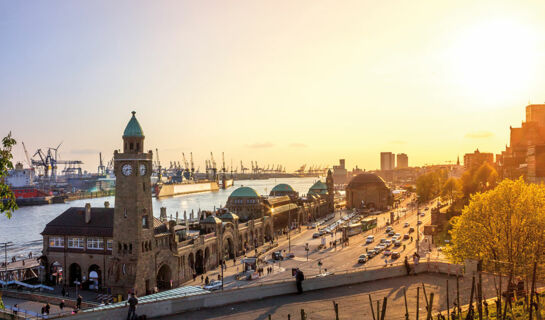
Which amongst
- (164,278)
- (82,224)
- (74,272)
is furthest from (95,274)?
(164,278)

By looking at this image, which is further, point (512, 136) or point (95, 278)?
point (512, 136)

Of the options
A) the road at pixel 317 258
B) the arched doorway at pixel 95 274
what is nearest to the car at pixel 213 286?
the road at pixel 317 258

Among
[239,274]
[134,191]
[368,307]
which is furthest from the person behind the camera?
[239,274]

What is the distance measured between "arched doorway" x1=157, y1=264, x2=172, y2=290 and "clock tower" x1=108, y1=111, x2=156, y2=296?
2824 millimetres

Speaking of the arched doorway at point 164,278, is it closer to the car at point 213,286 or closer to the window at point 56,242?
the car at point 213,286

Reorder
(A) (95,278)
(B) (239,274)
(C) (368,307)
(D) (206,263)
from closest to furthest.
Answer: (C) (368,307), (A) (95,278), (B) (239,274), (D) (206,263)

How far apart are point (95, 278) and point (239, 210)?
42.4 m

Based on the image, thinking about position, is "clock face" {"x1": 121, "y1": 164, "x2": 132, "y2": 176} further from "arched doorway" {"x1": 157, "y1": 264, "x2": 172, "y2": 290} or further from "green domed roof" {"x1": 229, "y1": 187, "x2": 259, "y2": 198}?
"green domed roof" {"x1": 229, "y1": 187, "x2": 259, "y2": 198}

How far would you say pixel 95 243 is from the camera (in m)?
51.5

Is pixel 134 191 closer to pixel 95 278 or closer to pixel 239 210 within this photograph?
pixel 95 278

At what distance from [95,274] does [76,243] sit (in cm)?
444

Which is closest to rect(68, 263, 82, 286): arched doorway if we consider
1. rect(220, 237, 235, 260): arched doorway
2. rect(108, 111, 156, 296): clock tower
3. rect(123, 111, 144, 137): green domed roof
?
rect(108, 111, 156, 296): clock tower

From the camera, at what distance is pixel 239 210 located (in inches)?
3588

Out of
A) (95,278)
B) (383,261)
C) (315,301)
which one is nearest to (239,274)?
(95,278)
